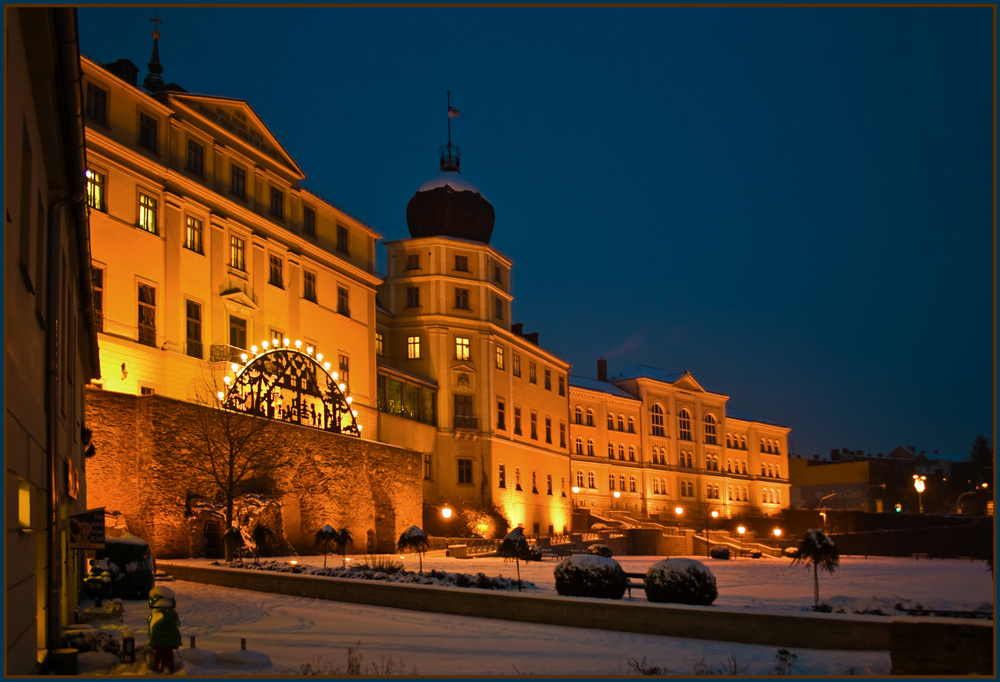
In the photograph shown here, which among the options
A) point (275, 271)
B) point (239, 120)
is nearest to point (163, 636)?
point (275, 271)

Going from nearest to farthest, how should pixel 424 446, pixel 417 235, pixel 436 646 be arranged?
pixel 436 646
pixel 424 446
pixel 417 235

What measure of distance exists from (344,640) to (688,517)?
7719cm

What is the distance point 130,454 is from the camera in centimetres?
2928

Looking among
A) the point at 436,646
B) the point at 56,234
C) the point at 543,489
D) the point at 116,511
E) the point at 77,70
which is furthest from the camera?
the point at 543,489

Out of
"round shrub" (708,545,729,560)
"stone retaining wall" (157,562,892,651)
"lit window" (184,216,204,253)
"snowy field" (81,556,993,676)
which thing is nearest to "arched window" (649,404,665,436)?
"round shrub" (708,545,729,560)

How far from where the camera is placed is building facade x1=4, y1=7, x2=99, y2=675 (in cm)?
790

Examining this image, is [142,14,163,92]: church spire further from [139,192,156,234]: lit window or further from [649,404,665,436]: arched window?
[649,404,665,436]: arched window

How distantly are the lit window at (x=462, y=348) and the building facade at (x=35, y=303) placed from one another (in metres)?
47.0

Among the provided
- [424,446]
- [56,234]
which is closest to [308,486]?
[424,446]

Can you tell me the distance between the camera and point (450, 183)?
64875mm

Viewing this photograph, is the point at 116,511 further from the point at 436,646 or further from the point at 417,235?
the point at 417,235

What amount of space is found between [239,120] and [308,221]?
6.29m

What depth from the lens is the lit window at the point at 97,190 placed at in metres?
32.9

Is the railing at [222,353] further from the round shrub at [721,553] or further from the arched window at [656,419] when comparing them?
the arched window at [656,419]
